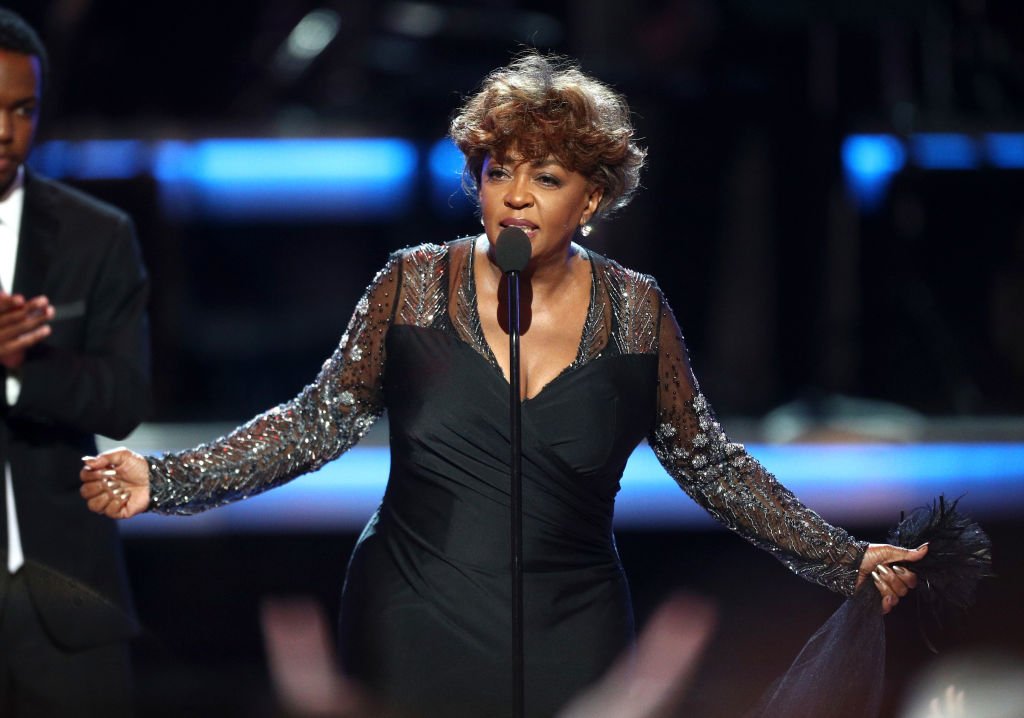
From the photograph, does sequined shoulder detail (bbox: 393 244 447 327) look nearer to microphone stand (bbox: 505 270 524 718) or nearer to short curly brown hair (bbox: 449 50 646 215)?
short curly brown hair (bbox: 449 50 646 215)

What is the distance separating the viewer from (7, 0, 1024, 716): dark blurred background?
4.59 meters

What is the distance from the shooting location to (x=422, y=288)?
1.87 m

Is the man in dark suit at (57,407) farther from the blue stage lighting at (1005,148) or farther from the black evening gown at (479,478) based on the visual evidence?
the blue stage lighting at (1005,148)

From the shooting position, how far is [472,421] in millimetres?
1799

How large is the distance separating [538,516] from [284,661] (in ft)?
5.76

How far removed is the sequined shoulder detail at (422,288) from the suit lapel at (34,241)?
0.65 metres

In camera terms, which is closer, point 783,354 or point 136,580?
point 136,580

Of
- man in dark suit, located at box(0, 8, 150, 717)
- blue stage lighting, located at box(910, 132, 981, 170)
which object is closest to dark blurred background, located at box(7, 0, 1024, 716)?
blue stage lighting, located at box(910, 132, 981, 170)

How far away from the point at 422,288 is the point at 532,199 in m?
0.22

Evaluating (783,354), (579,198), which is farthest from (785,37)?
(579,198)

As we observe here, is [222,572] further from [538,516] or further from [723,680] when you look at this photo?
[538,516]

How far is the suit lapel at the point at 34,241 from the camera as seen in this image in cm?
214

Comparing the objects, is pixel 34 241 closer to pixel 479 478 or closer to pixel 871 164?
pixel 479 478

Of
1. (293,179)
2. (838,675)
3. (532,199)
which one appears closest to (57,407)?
(532,199)
